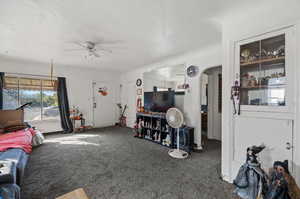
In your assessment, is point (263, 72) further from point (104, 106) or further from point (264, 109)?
point (104, 106)

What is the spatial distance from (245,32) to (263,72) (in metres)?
0.60

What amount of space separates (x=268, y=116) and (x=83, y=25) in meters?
2.91

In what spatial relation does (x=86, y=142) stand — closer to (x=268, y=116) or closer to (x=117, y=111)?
(x=117, y=111)

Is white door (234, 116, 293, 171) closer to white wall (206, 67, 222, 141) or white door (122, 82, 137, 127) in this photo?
white wall (206, 67, 222, 141)

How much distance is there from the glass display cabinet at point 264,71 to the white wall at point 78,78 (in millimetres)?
5240

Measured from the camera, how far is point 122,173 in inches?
89.7

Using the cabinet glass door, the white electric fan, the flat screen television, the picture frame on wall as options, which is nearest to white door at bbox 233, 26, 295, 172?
the cabinet glass door

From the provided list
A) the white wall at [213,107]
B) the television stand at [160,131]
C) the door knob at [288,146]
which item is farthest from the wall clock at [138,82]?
the door knob at [288,146]

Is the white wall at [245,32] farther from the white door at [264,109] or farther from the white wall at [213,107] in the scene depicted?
the white wall at [213,107]

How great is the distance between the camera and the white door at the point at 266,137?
1.57 m

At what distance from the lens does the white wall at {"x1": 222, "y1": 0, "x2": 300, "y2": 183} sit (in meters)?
1.50

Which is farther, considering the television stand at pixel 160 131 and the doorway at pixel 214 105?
the doorway at pixel 214 105

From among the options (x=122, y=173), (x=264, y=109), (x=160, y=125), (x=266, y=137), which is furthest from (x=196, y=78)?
(x=122, y=173)

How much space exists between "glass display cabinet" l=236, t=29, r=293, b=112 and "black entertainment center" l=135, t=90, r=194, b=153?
66.8 inches
